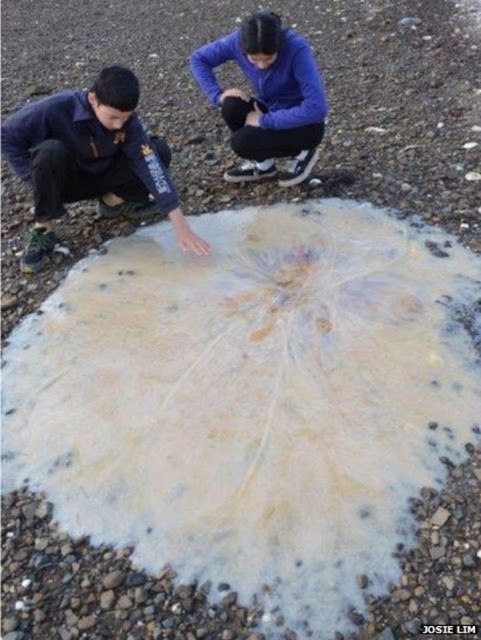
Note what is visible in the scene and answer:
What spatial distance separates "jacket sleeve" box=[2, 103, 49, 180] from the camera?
9.70 ft

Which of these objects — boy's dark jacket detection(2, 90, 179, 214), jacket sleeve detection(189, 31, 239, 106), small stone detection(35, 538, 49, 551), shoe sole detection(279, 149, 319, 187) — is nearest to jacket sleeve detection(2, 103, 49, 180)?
boy's dark jacket detection(2, 90, 179, 214)

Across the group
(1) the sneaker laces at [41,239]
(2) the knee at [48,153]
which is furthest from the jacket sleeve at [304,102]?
(1) the sneaker laces at [41,239]

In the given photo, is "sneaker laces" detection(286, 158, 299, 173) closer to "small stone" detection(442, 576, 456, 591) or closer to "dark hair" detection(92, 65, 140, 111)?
"dark hair" detection(92, 65, 140, 111)

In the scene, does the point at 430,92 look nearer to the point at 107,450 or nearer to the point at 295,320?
the point at 295,320

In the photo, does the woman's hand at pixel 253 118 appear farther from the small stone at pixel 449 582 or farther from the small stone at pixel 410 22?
the small stone at pixel 410 22

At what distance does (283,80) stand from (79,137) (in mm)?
1028

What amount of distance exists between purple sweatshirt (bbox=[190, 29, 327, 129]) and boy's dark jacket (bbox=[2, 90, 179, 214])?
70 cm

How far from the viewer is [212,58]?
349cm

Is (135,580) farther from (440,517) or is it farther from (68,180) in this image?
(68,180)

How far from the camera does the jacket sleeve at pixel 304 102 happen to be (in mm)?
3203

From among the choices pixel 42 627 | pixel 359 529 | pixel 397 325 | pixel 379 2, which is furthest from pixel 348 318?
pixel 379 2

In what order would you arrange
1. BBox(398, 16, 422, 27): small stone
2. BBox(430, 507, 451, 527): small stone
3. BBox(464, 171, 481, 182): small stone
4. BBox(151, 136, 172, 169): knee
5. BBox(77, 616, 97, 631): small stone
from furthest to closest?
1. BBox(398, 16, 422, 27): small stone
2. BBox(464, 171, 481, 182): small stone
3. BBox(151, 136, 172, 169): knee
4. BBox(430, 507, 451, 527): small stone
5. BBox(77, 616, 97, 631): small stone

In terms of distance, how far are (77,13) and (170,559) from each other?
622 cm

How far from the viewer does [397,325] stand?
268cm
